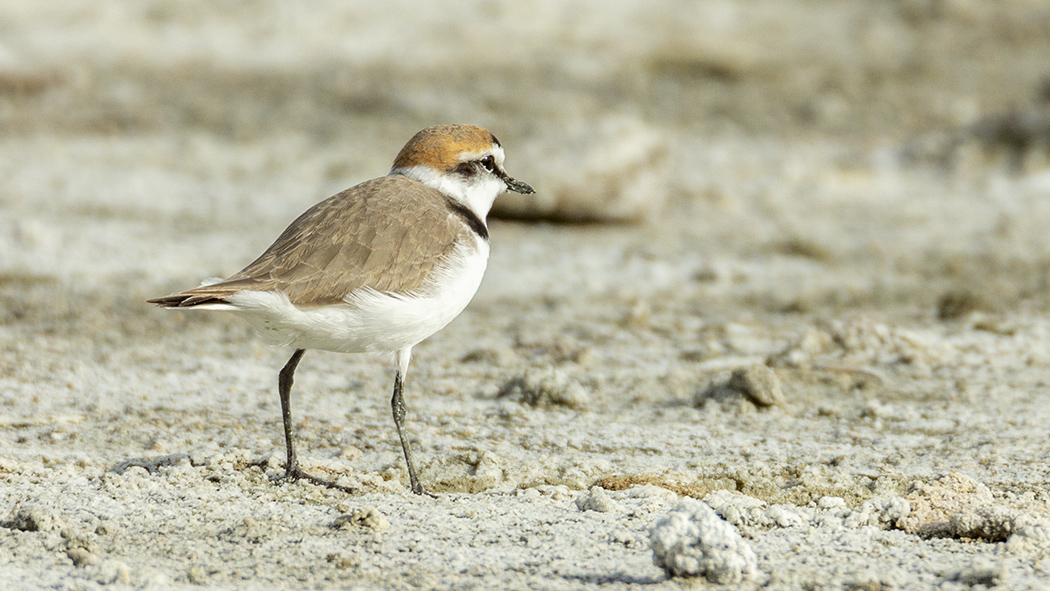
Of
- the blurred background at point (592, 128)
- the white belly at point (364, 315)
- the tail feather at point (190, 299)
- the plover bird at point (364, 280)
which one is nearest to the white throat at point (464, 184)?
the plover bird at point (364, 280)

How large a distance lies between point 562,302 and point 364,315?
122 inches

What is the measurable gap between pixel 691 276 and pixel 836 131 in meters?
4.23

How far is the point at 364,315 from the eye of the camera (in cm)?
411

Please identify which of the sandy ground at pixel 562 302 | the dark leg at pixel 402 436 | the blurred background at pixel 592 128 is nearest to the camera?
the sandy ground at pixel 562 302

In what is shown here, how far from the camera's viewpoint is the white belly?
400 cm

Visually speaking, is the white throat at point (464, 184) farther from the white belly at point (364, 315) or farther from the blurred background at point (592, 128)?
the blurred background at point (592, 128)

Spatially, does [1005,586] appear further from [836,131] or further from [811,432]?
[836,131]

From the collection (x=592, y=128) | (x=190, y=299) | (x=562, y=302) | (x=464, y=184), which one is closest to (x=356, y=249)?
(x=190, y=299)

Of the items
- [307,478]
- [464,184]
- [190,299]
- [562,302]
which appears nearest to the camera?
[190,299]

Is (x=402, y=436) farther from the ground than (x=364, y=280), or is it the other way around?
(x=364, y=280)

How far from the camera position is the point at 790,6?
15.0 metres

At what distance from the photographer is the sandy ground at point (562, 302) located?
3758 mm

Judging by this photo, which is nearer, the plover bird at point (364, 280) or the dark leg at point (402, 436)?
the plover bird at point (364, 280)

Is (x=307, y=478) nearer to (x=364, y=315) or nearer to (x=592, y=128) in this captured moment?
(x=364, y=315)
